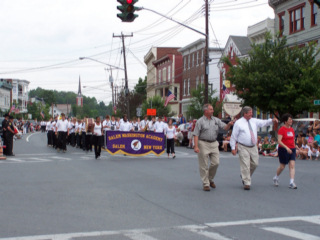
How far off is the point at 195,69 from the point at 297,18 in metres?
22.8

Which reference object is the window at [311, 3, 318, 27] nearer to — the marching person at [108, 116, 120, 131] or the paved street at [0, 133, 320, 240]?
the marching person at [108, 116, 120, 131]

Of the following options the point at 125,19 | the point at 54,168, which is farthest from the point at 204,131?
the point at 54,168

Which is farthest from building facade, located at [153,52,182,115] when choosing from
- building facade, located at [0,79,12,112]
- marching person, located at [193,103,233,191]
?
marching person, located at [193,103,233,191]

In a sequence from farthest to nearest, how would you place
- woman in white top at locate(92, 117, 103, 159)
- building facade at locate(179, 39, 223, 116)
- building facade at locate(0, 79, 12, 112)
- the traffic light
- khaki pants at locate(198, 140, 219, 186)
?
building facade at locate(0, 79, 12, 112) → building facade at locate(179, 39, 223, 116) → woman in white top at locate(92, 117, 103, 159) → the traffic light → khaki pants at locate(198, 140, 219, 186)

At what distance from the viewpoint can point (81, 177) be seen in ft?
42.8

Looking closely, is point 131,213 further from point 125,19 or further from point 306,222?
point 125,19

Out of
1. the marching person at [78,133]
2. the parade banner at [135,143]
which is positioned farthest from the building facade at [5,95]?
the parade banner at [135,143]

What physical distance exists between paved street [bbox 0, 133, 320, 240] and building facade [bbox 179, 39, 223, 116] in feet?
134

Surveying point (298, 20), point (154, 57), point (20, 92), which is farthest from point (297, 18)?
point (20, 92)

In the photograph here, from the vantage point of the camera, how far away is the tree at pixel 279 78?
27406 mm

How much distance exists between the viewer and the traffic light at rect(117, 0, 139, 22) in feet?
46.5

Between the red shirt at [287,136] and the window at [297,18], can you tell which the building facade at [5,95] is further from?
the red shirt at [287,136]

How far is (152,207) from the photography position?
8.46 m

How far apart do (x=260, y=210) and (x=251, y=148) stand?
9.39ft
